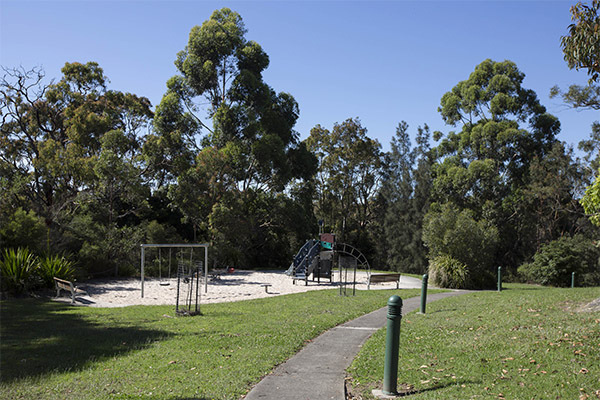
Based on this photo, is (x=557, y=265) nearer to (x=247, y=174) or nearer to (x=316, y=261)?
(x=316, y=261)

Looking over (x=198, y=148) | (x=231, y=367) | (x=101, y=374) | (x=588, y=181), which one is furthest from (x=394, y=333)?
(x=588, y=181)

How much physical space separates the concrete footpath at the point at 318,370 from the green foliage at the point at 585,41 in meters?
6.54

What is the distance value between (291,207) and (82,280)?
17665 mm

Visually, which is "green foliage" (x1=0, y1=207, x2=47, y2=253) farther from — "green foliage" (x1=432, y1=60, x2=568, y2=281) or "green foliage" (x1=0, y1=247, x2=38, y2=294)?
"green foliage" (x1=432, y1=60, x2=568, y2=281)

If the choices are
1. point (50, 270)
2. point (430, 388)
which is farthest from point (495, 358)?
point (50, 270)

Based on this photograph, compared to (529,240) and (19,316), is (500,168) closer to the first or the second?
(529,240)

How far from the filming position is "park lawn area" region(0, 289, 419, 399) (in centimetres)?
594

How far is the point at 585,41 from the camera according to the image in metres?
8.37

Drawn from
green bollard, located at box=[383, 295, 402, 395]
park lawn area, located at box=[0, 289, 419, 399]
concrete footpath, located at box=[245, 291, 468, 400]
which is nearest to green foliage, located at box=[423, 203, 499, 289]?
park lawn area, located at box=[0, 289, 419, 399]

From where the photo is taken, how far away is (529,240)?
38625 mm

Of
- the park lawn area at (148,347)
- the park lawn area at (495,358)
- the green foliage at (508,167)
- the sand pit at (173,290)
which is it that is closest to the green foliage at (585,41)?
the park lawn area at (495,358)

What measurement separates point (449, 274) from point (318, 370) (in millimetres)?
17248

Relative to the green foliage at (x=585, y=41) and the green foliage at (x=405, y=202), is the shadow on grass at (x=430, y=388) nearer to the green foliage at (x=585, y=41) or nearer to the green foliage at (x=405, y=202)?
the green foliage at (x=585, y=41)

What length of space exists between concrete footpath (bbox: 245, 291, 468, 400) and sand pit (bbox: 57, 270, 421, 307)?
26.2 ft
